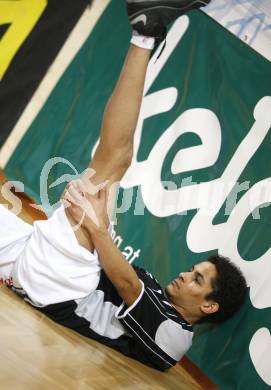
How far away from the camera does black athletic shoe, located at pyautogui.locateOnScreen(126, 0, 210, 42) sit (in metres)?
2.00

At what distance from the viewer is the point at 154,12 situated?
1.99 meters

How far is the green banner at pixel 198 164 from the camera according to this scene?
Answer: 271 cm

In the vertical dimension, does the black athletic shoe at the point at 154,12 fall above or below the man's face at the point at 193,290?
above

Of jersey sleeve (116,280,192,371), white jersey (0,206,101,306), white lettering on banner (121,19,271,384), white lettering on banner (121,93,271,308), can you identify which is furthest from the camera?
white lettering on banner (121,93,271,308)

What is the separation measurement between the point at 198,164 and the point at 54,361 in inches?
60.8

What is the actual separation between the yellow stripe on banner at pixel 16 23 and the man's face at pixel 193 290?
2456 millimetres

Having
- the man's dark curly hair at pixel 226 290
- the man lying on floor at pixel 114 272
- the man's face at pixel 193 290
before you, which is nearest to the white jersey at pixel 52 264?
the man lying on floor at pixel 114 272

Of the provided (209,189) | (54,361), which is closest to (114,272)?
(54,361)

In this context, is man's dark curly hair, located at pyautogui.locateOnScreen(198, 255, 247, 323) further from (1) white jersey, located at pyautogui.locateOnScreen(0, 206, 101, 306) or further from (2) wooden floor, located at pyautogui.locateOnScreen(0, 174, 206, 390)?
(1) white jersey, located at pyautogui.locateOnScreen(0, 206, 101, 306)

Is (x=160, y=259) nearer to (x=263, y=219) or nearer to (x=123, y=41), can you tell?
(x=263, y=219)

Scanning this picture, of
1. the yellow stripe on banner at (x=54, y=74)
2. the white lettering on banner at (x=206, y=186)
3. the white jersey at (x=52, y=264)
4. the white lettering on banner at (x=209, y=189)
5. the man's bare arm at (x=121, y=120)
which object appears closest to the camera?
the man's bare arm at (x=121, y=120)

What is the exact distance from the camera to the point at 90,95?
12.9 feet

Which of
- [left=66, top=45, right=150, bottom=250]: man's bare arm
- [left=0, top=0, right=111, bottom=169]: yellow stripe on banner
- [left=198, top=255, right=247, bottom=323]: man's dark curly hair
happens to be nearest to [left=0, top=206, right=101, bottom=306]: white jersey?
[left=66, top=45, right=150, bottom=250]: man's bare arm

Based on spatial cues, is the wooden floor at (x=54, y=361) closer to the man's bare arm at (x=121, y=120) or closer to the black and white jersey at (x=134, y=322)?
the black and white jersey at (x=134, y=322)
